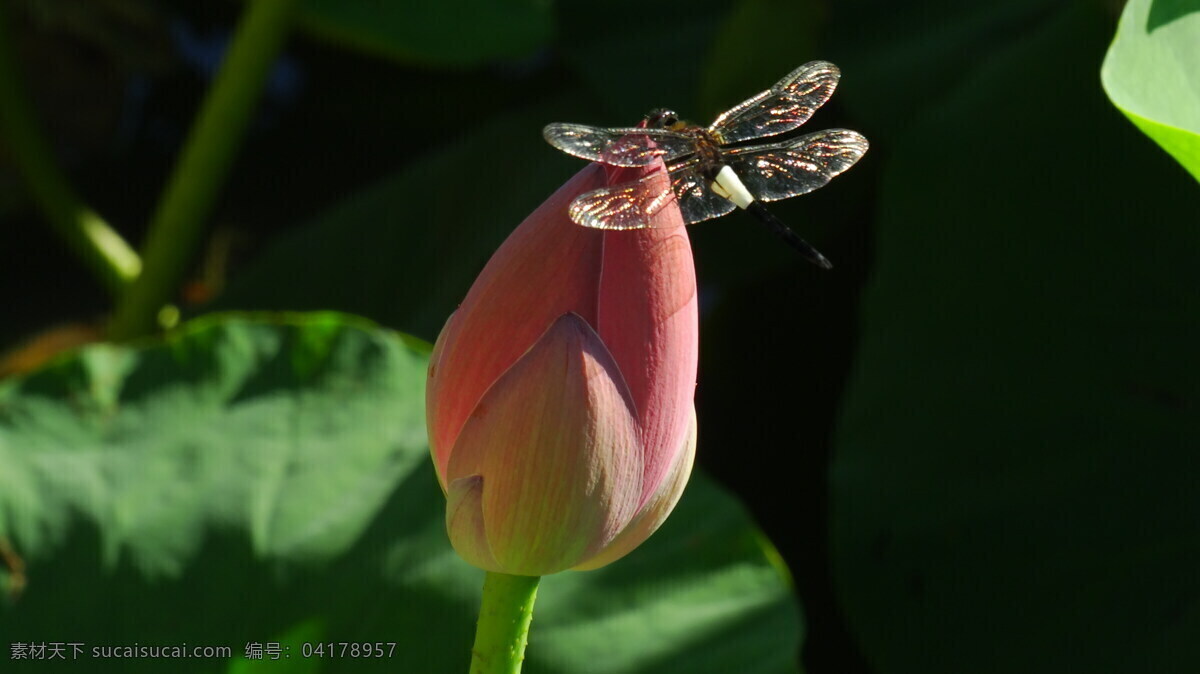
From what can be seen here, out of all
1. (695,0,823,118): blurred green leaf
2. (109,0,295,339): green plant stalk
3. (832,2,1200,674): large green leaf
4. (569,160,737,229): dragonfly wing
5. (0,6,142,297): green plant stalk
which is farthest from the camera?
(0,6,142,297): green plant stalk

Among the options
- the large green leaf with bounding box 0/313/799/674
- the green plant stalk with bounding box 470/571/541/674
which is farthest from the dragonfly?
the large green leaf with bounding box 0/313/799/674

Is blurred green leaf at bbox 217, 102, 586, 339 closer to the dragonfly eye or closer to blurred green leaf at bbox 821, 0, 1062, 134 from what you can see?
blurred green leaf at bbox 821, 0, 1062, 134

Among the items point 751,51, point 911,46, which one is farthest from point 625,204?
point 911,46

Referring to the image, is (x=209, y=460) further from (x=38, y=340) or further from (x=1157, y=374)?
(x=38, y=340)

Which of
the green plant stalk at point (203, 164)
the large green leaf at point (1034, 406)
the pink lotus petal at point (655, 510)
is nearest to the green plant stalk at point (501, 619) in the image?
the pink lotus petal at point (655, 510)

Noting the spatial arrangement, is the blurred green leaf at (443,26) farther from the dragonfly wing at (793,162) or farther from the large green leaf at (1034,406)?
the dragonfly wing at (793,162)
